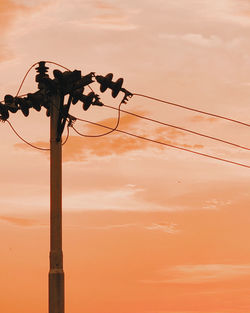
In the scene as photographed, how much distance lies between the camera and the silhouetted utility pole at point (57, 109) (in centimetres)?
2319

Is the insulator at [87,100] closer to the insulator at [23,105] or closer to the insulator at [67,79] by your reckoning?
the insulator at [67,79]

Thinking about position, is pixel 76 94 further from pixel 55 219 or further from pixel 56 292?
pixel 56 292

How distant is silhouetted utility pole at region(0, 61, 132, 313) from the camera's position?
23.2 meters

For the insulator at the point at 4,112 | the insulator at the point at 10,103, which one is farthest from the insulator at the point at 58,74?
the insulator at the point at 4,112

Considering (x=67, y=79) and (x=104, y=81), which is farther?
(x=104, y=81)

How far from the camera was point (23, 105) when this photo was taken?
25328mm

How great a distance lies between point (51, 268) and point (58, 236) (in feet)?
2.62

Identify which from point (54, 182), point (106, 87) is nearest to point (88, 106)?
point (106, 87)

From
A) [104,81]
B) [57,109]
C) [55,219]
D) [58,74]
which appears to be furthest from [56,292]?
[104,81]

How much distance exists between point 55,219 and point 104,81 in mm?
3890

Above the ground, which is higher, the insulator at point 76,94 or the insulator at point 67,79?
the insulator at point 67,79

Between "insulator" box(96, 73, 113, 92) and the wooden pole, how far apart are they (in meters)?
1.21

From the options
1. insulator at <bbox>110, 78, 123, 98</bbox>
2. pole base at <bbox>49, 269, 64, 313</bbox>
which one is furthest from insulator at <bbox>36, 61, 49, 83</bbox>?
pole base at <bbox>49, 269, 64, 313</bbox>

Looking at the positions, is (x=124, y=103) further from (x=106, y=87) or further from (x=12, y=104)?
(x=12, y=104)
